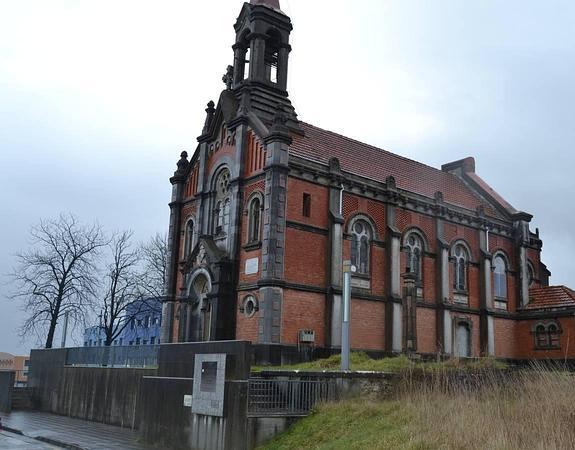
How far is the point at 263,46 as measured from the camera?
32.9 meters

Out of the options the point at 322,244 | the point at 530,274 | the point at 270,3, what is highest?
the point at 270,3

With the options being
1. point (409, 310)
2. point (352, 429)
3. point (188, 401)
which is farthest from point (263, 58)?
point (352, 429)

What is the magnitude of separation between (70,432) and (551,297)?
2828 centimetres

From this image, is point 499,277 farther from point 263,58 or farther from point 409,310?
point 263,58

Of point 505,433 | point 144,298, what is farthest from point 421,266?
point 144,298

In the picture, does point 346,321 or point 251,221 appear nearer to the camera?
point 346,321

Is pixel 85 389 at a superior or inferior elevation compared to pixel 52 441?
superior

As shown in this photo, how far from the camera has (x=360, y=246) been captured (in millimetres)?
30594

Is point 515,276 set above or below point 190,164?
below

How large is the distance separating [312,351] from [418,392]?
39.5ft

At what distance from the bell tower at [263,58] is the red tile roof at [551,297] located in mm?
18299

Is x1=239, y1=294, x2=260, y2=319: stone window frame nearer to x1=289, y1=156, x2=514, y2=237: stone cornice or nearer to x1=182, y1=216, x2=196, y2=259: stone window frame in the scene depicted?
x1=289, y1=156, x2=514, y2=237: stone cornice

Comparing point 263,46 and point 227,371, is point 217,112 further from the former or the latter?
point 227,371

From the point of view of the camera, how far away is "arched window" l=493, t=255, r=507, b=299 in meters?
37.6
